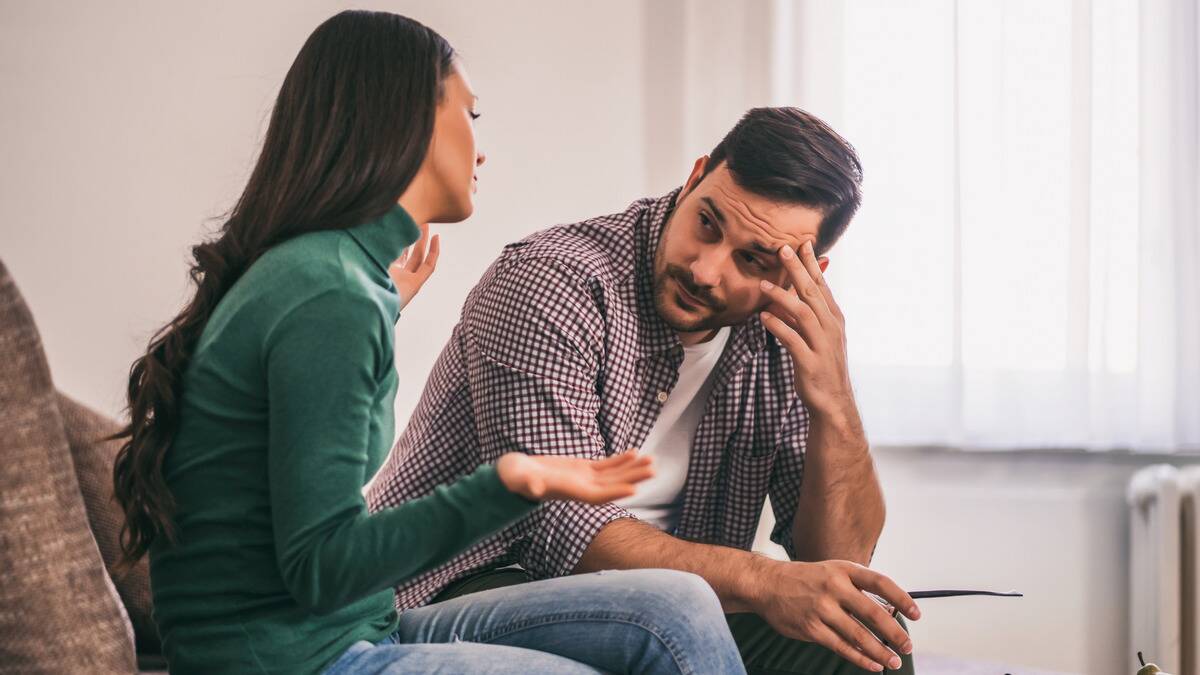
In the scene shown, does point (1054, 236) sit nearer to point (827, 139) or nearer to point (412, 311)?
point (827, 139)

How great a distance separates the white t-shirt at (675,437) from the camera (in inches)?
66.0

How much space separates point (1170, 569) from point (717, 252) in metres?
1.28

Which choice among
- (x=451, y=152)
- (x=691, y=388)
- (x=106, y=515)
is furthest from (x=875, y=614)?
(x=106, y=515)

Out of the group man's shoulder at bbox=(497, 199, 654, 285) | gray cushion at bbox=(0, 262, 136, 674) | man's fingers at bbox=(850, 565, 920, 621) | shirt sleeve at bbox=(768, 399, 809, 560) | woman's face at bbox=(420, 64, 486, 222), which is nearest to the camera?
gray cushion at bbox=(0, 262, 136, 674)

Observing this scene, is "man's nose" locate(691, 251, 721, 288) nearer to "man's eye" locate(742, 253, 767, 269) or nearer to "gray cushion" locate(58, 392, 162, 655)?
"man's eye" locate(742, 253, 767, 269)

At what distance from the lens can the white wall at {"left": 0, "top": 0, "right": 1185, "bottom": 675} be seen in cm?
245

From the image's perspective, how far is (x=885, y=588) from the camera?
121 cm

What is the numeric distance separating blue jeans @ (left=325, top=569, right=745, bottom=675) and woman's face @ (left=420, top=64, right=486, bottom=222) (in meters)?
→ 0.39

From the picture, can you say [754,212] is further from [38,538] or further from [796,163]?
[38,538]

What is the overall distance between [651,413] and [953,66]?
50.7 inches

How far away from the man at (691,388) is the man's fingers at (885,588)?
7 centimetres

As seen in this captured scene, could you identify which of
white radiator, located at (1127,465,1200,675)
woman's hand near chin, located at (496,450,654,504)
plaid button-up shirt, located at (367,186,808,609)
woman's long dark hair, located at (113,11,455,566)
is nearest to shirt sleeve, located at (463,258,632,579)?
→ plaid button-up shirt, located at (367,186,808,609)

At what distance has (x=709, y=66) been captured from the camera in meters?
2.63

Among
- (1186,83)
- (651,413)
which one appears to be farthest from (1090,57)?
(651,413)
